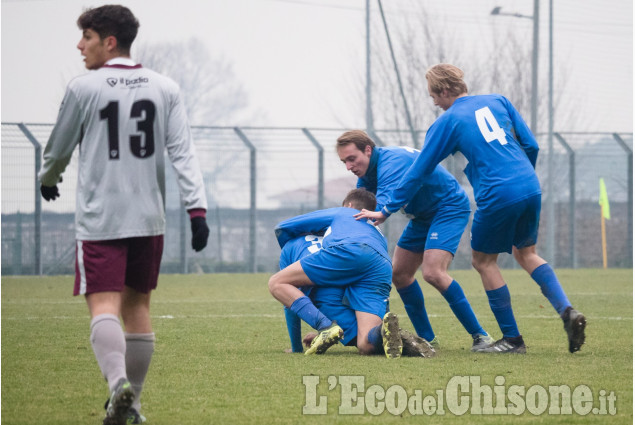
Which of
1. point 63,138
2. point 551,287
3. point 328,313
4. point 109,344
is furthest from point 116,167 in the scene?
point 551,287

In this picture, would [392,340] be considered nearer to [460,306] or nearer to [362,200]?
[460,306]

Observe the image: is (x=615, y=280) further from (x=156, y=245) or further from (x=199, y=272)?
(x=156, y=245)

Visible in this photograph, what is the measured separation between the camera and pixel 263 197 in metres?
21.2

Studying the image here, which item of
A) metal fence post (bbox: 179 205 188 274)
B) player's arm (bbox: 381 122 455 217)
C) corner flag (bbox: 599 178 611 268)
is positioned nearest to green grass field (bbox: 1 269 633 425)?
player's arm (bbox: 381 122 455 217)

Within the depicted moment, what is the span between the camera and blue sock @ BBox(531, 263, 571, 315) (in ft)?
20.3

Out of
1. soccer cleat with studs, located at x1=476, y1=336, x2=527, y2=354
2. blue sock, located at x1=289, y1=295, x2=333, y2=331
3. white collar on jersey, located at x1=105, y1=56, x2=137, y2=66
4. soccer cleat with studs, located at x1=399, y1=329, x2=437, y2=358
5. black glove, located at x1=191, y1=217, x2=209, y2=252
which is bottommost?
soccer cleat with studs, located at x1=476, y1=336, x2=527, y2=354

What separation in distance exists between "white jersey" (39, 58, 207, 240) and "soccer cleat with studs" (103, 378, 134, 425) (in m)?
0.66

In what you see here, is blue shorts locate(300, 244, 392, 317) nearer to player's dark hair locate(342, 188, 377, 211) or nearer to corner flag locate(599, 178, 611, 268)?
player's dark hair locate(342, 188, 377, 211)

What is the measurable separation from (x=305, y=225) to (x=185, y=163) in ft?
9.12

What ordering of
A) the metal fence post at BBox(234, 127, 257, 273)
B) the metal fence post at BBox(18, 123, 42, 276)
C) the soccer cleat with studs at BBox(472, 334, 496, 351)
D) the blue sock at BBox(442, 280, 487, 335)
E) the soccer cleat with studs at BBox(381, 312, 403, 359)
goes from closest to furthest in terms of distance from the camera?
the soccer cleat with studs at BBox(381, 312, 403, 359), the soccer cleat with studs at BBox(472, 334, 496, 351), the blue sock at BBox(442, 280, 487, 335), the metal fence post at BBox(18, 123, 42, 276), the metal fence post at BBox(234, 127, 257, 273)

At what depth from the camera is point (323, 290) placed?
6.61 metres

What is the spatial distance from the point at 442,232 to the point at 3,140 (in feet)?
47.3

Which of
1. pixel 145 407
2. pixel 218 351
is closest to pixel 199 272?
pixel 218 351

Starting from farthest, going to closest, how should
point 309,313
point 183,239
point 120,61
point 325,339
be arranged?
1. point 183,239
2. point 309,313
3. point 325,339
4. point 120,61
